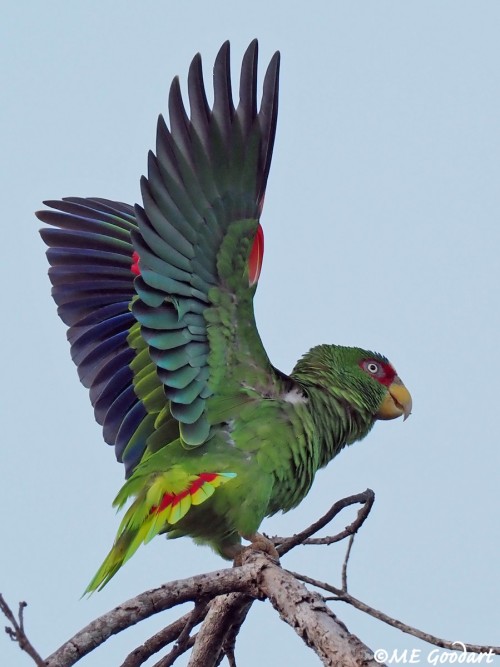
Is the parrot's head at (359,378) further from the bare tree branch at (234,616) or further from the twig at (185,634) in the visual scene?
the twig at (185,634)

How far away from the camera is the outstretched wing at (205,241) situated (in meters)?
4.35

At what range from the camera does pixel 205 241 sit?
4484 mm

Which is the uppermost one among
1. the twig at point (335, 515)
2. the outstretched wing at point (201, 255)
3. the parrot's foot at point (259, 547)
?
the outstretched wing at point (201, 255)

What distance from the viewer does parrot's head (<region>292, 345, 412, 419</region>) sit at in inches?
204

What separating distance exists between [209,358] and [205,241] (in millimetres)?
531

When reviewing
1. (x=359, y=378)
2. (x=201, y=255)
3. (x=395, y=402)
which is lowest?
(x=395, y=402)

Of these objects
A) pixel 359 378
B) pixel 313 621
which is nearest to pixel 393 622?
pixel 313 621

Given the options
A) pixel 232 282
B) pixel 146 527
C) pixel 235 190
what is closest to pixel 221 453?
pixel 146 527

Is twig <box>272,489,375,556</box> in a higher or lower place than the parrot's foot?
lower

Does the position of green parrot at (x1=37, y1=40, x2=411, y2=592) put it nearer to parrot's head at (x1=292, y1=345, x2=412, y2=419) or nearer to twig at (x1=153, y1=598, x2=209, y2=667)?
parrot's head at (x1=292, y1=345, x2=412, y2=419)

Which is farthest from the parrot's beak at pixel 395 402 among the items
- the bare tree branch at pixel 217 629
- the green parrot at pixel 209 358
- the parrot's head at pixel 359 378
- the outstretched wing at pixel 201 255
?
the bare tree branch at pixel 217 629

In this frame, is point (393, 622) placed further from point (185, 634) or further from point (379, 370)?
point (379, 370)

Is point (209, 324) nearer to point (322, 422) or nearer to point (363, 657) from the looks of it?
point (322, 422)

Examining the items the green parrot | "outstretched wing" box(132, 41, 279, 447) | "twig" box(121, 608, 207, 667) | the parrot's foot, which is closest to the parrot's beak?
the green parrot
